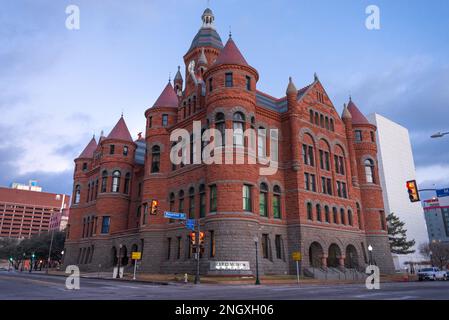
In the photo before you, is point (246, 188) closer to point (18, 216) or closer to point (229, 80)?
point (229, 80)

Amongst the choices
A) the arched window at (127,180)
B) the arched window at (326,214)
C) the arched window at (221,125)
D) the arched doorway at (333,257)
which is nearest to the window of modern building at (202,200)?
the arched window at (221,125)

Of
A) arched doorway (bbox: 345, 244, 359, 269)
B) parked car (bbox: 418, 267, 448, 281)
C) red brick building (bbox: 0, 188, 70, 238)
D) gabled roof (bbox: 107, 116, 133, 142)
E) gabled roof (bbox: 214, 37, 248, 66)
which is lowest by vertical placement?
parked car (bbox: 418, 267, 448, 281)

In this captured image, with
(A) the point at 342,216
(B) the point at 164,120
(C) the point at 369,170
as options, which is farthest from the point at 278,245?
(B) the point at 164,120

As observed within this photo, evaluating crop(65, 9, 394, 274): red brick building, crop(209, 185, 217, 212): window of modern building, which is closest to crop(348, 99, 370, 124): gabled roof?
crop(65, 9, 394, 274): red brick building

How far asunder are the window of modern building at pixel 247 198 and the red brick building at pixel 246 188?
0.32 feet

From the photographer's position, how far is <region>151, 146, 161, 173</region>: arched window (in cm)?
4359

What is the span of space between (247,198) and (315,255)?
37.9 feet

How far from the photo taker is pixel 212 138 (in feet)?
114

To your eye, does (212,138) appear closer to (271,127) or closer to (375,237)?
(271,127)

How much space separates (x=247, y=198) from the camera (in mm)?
33812

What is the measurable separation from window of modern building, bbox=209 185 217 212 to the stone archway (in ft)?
41.1

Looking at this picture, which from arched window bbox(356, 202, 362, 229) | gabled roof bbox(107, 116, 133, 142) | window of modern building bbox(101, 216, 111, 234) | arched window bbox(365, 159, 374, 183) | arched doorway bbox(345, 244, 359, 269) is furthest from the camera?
gabled roof bbox(107, 116, 133, 142)

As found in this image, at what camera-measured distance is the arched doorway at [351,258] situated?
138ft

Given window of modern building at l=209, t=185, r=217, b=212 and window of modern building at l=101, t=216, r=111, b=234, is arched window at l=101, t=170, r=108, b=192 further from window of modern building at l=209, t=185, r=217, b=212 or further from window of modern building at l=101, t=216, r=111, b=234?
window of modern building at l=209, t=185, r=217, b=212
